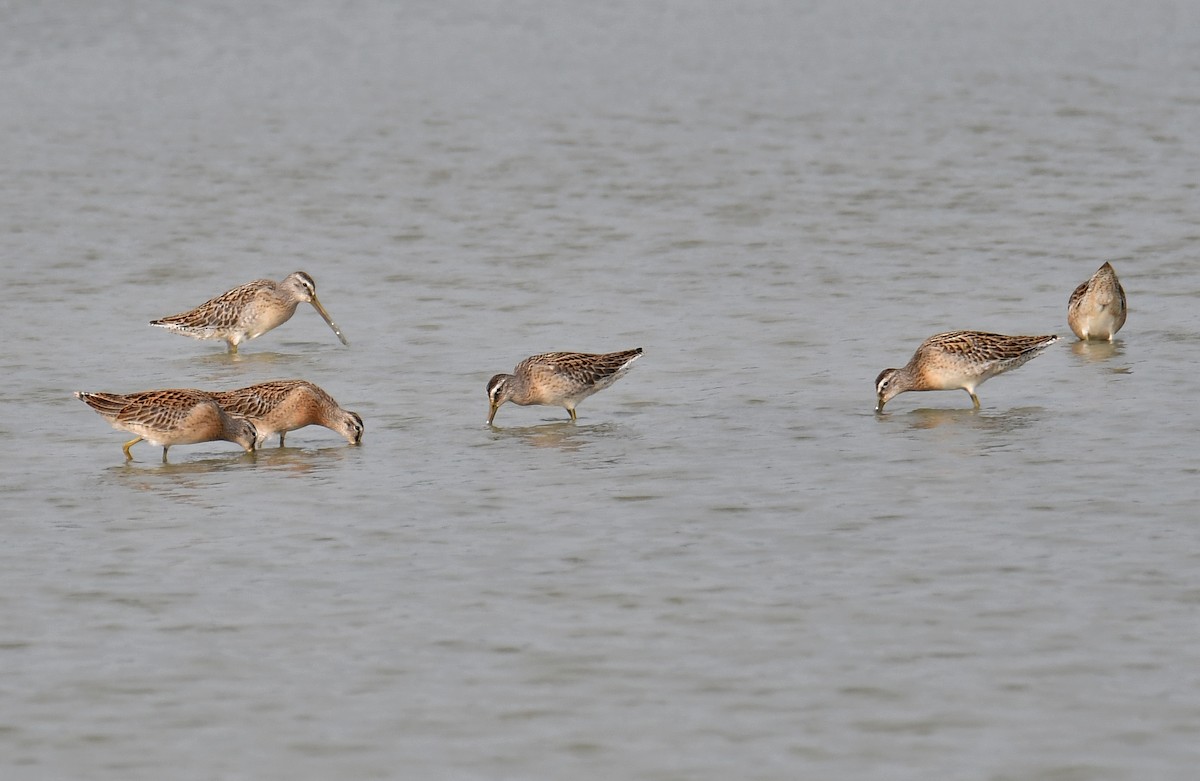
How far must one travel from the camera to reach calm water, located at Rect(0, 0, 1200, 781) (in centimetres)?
852

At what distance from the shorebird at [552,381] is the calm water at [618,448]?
0.28 metres

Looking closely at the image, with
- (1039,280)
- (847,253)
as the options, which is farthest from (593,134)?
(1039,280)

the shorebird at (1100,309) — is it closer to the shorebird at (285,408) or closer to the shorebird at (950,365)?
the shorebird at (950,365)

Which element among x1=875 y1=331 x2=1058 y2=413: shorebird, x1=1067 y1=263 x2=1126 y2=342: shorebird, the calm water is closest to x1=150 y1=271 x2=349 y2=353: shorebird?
the calm water

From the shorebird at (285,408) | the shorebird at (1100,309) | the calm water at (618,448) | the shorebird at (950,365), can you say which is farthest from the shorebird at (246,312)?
the shorebird at (1100,309)

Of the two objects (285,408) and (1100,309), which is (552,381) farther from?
(1100,309)

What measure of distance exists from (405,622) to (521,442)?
14.3 feet

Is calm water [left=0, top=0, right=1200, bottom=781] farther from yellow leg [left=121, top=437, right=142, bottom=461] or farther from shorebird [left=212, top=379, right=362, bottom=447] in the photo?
shorebird [left=212, top=379, right=362, bottom=447]

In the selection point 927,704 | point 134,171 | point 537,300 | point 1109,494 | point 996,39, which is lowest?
point 927,704

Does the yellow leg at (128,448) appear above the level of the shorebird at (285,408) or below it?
below

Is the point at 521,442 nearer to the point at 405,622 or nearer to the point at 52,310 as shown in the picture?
the point at 405,622

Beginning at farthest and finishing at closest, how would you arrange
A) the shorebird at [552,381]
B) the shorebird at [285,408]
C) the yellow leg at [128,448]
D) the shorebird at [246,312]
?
the shorebird at [246,312]
the shorebird at [552,381]
the shorebird at [285,408]
the yellow leg at [128,448]

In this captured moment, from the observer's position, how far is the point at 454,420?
14.5m

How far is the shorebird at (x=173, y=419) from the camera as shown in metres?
13.4
